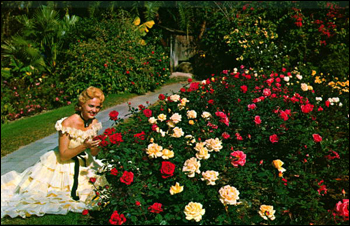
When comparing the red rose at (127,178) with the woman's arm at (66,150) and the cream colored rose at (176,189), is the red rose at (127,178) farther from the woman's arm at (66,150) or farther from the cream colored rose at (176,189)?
the woman's arm at (66,150)

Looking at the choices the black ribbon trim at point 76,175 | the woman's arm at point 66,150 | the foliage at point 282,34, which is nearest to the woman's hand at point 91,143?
the woman's arm at point 66,150

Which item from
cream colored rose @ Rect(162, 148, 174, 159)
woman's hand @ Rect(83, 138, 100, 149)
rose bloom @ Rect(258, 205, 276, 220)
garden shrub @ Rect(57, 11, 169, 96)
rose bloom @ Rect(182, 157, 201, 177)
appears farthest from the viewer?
garden shrub @ Rect(57, 11, 169, 96)

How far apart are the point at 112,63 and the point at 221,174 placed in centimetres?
687

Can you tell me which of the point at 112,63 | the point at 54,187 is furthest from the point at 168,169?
the point at 112,63

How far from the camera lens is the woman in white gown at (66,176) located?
345 cm

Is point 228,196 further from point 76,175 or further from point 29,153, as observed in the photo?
point 29,153

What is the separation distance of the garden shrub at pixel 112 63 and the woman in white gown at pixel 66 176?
5334mm

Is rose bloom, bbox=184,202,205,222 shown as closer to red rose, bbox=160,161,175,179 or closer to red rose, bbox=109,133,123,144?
red rose, bbox=160,161,175,179

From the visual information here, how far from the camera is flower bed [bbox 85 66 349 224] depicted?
250cm

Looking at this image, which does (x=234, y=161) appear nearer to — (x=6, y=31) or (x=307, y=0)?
(x=307, y=0)

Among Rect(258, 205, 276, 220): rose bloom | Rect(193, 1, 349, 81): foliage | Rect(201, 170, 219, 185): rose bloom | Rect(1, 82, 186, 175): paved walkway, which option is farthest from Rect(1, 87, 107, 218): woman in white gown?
Rect(193, 1, 349, 81): foliage

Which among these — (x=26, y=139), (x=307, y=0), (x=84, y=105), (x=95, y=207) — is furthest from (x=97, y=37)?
(x=95, y=207)

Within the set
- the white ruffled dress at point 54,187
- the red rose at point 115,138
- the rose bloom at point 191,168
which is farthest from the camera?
the white ruffled dress at point 54,187

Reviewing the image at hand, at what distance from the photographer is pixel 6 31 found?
13.2 metres
